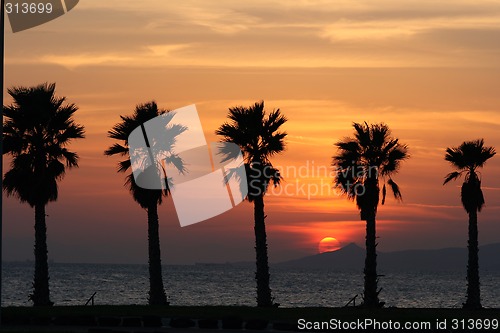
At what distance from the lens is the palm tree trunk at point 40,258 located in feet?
200

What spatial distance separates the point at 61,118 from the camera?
6366 centimetres

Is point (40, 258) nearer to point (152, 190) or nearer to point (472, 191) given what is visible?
point (152, 190)

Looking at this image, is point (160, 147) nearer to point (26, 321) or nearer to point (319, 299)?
point (26, 321)

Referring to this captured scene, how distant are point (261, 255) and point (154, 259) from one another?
7.12 meters

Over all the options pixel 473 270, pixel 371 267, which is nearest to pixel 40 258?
pixel 371 267

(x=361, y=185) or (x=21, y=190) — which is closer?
(x=21, y=190)

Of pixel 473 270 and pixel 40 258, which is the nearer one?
pixel 40 258

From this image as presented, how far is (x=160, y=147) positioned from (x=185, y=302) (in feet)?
277

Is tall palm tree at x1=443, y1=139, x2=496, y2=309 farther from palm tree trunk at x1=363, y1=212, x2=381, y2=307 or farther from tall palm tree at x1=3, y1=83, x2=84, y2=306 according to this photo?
tall palm tree at x1=3, y1=83, x2=84, y2=306

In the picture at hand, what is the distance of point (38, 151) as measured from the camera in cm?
6272

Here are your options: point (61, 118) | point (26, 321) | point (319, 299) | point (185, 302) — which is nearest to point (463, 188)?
point (61, 118)

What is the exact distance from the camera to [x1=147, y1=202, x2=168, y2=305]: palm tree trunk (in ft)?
210

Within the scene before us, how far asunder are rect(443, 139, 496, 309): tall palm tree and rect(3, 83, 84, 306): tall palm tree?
2633 cm

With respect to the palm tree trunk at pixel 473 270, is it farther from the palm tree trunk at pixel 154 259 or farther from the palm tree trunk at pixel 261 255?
the palm tree trunk at pixel 154 259
